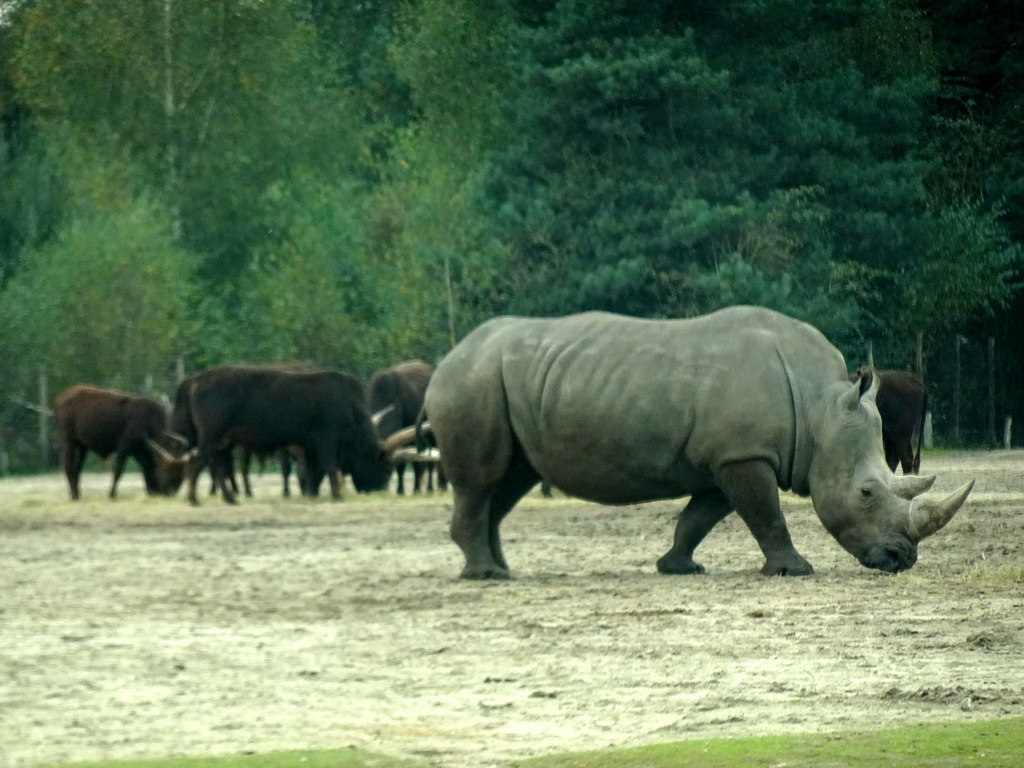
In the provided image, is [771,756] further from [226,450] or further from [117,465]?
[117,465]

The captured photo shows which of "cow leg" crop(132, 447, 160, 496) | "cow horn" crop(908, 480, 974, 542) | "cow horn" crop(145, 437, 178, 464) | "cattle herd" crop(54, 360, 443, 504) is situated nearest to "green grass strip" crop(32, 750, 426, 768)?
"cow horn" crop(908, 480, 974, 542)

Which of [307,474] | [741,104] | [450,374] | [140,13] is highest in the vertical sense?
[140,13]

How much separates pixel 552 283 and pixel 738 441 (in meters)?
27.5

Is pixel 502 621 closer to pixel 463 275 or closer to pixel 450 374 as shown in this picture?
pixel 450 374

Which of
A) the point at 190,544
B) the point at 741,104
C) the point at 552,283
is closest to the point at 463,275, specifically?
the point at 552,283

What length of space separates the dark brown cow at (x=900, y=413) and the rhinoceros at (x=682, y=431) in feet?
35.2

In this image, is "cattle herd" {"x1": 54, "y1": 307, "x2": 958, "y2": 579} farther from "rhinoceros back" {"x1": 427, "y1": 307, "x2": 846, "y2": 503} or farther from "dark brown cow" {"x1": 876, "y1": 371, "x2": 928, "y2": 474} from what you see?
"dark brown cow" {"x1": 876, "y1": 371, "x2": 928, "y2": 474}

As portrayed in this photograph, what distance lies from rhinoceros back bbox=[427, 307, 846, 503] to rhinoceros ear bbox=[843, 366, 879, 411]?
21cm

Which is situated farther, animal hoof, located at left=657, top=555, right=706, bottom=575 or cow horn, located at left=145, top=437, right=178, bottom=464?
cow horn, located at left=145, top=437, right=178, bottom=464

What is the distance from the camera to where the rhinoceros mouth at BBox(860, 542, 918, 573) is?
45.4 feet

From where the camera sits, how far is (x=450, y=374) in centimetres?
1505

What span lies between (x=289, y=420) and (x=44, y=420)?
52.8ft

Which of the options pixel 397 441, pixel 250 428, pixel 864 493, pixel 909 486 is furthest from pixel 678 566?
pixel 397 441

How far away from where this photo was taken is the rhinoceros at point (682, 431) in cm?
1413
